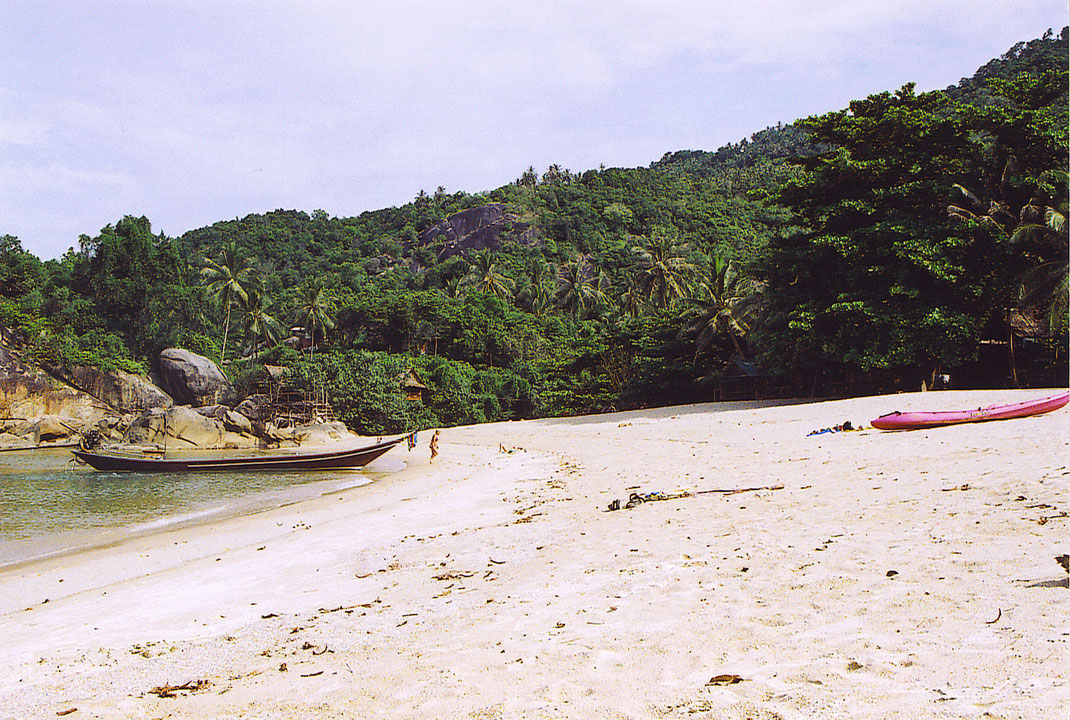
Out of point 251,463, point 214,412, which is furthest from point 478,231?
point 251,463

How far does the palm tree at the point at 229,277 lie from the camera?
194 ft

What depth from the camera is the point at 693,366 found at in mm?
39812

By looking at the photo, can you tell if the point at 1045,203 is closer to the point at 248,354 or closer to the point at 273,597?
the point at 273,597

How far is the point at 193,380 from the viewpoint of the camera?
2060 inches

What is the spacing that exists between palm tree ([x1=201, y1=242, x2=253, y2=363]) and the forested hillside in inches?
7.1

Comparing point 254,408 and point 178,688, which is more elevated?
point 254,408

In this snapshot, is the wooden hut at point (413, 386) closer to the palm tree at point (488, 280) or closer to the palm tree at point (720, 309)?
the palm tree at point (720, 309)

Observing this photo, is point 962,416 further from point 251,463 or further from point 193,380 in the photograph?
point 193,380

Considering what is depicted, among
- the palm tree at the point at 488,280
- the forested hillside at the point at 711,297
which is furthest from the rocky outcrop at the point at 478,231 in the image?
the palm tree at the point at 488,280

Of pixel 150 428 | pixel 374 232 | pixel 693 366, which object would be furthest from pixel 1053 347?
pixel 374 232

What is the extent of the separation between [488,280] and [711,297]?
1292 inches

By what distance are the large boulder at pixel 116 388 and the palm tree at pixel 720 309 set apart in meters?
37.2

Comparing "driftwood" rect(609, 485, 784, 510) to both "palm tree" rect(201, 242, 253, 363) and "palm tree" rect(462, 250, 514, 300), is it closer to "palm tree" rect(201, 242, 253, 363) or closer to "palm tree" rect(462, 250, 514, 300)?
"palm tree" rect(201, 242, 253, 363)

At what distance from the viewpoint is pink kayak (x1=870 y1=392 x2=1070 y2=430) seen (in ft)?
50.4
